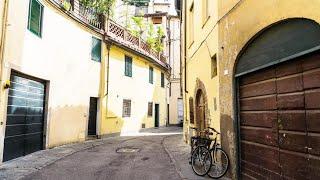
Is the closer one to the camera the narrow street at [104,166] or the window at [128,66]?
the narrow street at [104,166]

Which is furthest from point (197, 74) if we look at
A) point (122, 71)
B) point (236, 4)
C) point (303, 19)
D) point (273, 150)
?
point (122, 71)

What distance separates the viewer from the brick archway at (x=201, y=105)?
35.0 ft

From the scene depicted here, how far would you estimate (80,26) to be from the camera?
1634 centimetres

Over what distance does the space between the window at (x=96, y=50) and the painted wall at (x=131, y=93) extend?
128 centimetres

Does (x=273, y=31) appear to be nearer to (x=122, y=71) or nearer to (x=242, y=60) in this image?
(x=242, y=60)

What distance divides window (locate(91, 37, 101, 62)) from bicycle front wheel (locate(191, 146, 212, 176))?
35.2 ft

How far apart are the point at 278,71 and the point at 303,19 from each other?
1133 mm

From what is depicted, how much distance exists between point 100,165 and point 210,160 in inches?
141

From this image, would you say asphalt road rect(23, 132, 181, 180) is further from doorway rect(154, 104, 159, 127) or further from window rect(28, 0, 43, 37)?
doorway rect(154, 104, 159, 127)

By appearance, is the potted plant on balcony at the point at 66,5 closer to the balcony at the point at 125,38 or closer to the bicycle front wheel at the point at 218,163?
the balcony at the point at 125,38

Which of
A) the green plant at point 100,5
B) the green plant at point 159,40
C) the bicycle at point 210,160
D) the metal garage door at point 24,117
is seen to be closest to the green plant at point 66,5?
the green plant at point 100,5

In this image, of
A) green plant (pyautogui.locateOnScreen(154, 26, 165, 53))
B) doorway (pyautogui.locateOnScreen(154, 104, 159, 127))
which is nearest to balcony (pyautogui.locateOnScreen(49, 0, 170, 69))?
green plant (pyautogui.locateOnScreen(154, 26, 165, 53))

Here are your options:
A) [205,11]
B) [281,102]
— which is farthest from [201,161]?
[205,11]

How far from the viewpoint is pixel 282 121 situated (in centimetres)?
552
